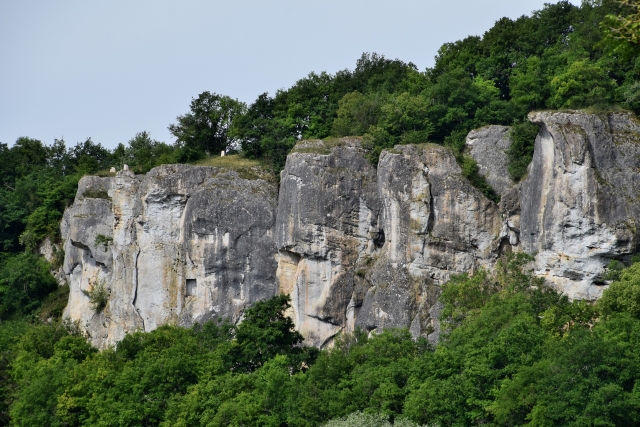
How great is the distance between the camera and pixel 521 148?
4766 centimetres

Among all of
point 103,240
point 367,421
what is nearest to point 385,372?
point 367,421

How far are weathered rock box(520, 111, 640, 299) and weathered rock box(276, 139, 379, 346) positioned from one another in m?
8.46

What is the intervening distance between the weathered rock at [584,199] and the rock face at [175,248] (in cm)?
1405

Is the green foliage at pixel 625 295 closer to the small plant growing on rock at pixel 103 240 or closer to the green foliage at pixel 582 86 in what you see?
the green foliage at pixel 582 86

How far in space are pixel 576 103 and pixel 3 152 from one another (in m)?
43.4

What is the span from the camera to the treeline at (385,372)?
34.9 meters

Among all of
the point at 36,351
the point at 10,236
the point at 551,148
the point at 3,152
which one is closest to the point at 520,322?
the point at 551,148

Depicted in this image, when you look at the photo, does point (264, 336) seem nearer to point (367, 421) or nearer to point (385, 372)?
point (385, 372)

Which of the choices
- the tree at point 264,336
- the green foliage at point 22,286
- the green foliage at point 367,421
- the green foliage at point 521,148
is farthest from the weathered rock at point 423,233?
the green foliage at point 22,286

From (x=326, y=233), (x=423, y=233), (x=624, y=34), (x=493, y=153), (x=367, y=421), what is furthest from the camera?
(x=326, y=233)

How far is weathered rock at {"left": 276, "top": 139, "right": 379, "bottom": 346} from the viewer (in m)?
49.5

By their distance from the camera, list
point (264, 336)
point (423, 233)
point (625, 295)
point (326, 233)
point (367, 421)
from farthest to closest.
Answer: point (326, 233) → point (423, 233) → point (264, 336) → point (625, 295) → point (367, 421)

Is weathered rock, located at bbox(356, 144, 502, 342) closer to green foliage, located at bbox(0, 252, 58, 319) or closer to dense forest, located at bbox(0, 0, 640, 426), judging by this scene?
dense forest, located at bbox(0, 0, 640, 426)

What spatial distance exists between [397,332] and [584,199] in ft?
27.3
